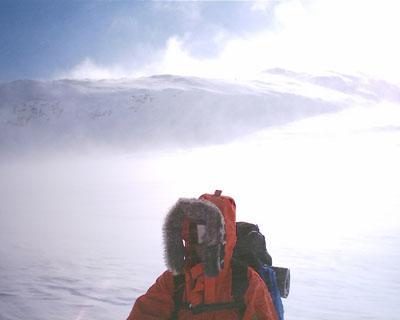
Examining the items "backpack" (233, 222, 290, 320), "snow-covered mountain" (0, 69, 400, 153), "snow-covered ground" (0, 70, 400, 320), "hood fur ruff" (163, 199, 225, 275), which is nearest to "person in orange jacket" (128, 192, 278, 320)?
"hood fur ruff" (163, 199, 225, 275)

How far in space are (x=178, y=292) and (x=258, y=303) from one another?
0.45m

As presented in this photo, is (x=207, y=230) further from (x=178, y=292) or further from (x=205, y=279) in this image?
(x=178, y=292)

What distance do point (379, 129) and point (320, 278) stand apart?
3416cm

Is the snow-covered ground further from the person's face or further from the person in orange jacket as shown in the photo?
the person's face

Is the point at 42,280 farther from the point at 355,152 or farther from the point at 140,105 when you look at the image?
the point at 140,105

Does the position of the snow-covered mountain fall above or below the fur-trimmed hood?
above

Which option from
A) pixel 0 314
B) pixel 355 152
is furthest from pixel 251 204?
pixel 355 152

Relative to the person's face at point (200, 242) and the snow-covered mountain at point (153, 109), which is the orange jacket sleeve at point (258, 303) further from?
the snow-covered mountain at point (153, 109)

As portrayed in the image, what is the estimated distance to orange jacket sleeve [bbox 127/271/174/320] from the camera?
92.4 inches

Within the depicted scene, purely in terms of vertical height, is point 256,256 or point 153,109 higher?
point 153,109

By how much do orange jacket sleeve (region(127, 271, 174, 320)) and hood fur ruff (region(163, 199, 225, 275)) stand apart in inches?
5.1

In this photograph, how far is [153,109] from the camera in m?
54.7

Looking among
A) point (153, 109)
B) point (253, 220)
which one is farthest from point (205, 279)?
point (153, 109)

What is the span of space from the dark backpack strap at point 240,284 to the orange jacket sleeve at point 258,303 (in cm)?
2
